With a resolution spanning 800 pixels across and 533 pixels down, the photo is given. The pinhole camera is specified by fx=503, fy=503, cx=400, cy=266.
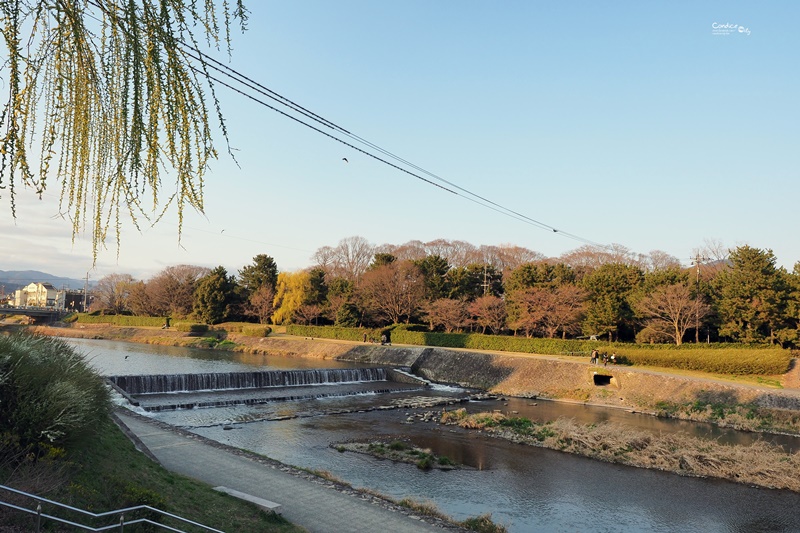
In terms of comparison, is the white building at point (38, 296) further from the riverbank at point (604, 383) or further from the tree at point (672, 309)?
the tree at point (672, 309)

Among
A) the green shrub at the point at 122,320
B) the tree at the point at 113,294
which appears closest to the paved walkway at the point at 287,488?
the green shrub at the point at 122,320

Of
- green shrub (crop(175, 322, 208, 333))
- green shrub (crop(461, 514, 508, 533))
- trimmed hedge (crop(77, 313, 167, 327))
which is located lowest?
green shrub (crop(461, 514, 508, 533))

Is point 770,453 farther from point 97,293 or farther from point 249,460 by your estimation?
point 97,293

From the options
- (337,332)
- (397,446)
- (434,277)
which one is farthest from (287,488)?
(434,277)

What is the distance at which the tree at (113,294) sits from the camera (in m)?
75.3

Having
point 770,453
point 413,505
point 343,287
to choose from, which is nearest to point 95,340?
point 343,287

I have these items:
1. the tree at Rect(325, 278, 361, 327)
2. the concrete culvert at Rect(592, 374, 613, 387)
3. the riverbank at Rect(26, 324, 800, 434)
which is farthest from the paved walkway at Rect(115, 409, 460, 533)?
the tree at Rect(325, 278, 361, 327)

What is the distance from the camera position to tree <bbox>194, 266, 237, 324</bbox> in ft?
195

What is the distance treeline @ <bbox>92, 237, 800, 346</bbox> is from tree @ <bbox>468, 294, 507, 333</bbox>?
0.33ft

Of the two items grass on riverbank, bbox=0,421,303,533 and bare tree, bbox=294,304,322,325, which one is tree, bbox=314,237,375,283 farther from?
grass on riverbank, bbox=0,421,303,533

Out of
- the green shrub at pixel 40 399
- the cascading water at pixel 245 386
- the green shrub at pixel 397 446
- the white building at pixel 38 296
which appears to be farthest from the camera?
the white building at pixel 38 296

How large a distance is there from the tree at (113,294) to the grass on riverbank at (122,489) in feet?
239

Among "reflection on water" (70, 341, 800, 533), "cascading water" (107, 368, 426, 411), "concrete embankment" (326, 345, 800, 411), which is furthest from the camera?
"concrete embankment" (326, 345, 800, 411)

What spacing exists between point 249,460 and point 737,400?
23506mm
